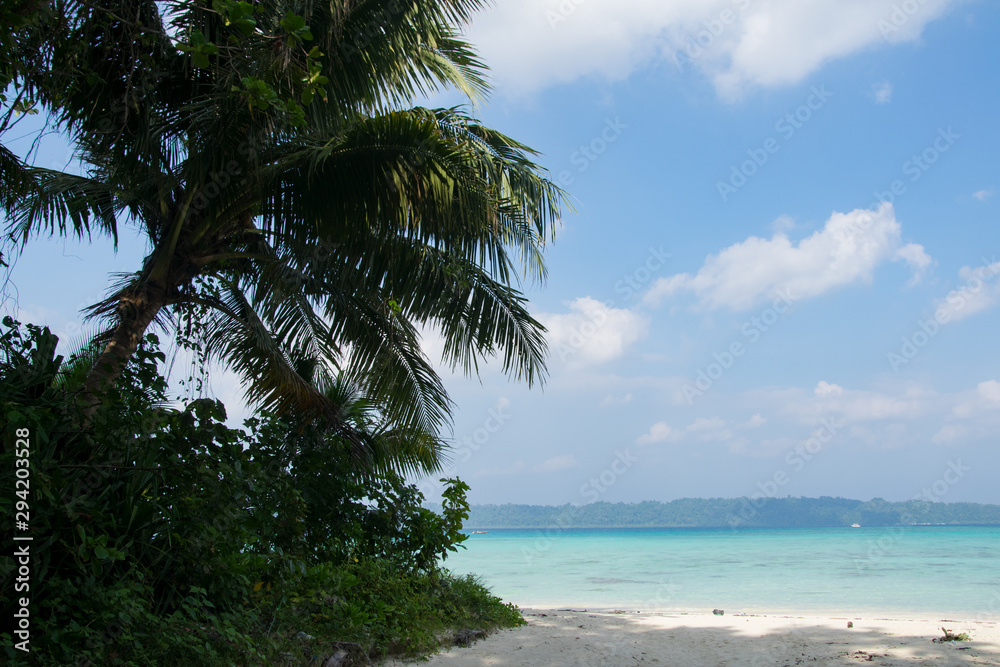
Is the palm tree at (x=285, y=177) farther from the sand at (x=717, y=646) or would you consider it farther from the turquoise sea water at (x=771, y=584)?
the turquoise sea water at (x=771, y=584)

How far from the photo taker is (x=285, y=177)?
5.16 m

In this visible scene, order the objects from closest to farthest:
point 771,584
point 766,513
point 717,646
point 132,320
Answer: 1. point 132,320
2. point 717,646
3. point 771,584
4. point 766,513

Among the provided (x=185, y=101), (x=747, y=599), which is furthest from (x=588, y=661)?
(x=747, y=599)

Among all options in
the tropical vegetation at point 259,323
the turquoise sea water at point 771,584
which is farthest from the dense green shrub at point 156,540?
the turquoise sea water at point 771,584

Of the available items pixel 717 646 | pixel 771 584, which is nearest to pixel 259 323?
pixel 717 646

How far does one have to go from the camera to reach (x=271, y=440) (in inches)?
185

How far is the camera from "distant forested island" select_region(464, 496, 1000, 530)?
3248 inches

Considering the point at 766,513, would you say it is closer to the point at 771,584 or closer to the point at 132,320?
the point at 771,584

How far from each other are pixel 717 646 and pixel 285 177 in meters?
5.78

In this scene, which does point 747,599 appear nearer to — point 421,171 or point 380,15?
point 421,171

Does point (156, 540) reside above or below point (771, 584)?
above

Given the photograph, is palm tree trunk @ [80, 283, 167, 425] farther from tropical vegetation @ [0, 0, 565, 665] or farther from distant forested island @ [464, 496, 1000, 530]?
distant forested island @ [464, 496, 1000, 530]

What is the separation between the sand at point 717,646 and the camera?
16.7ft

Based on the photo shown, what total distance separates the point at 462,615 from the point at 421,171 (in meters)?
4.27
